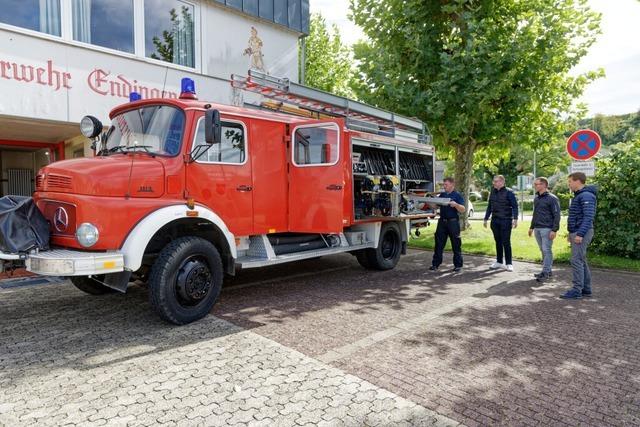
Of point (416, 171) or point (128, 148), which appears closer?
point (128, 148)

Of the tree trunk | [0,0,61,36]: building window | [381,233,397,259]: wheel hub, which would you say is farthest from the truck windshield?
the tree trunk

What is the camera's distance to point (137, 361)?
3.94 m

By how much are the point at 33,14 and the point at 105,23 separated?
136cm

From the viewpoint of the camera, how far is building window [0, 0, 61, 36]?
8016mm

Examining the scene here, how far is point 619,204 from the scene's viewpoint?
9234 millimetres

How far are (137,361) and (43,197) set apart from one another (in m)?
2.18

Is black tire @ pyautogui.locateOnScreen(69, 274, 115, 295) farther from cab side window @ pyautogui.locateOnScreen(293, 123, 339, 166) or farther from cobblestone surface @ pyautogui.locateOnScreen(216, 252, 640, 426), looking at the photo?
cab side window @ pyautogui.locateOnScreen(293, 123, 339, 166)

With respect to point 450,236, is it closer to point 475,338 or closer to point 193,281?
point 475,338

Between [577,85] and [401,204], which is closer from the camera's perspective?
[401,204]

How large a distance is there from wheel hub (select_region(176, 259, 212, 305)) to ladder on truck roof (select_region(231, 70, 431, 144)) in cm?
265

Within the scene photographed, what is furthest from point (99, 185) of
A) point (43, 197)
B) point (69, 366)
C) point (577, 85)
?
point (577, 85)

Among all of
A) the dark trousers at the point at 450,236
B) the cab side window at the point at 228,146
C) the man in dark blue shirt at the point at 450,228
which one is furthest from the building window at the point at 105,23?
the dark trousers at the point at 450,236

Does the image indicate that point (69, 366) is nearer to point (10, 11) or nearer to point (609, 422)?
point (609, 422)

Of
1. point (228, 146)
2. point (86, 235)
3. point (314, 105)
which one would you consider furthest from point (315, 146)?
point (86, 235)
